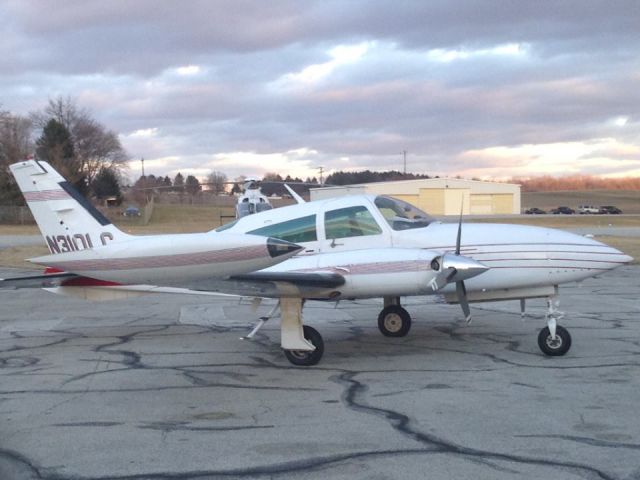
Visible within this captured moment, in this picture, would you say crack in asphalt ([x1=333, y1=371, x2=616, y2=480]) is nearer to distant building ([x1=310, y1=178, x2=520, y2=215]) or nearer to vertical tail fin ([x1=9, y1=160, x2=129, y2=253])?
vertical tail fin ([x1=9, y1=160, x2=129, y2=253])

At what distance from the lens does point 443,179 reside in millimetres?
79000

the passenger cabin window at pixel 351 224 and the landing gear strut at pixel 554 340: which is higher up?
the passenger cabin window at pixel 351 224

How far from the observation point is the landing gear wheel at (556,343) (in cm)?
1001

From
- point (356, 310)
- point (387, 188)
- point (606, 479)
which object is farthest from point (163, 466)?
point (387, 188)

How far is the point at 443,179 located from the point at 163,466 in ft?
246

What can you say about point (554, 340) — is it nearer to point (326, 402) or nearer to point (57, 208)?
point (326, 402)

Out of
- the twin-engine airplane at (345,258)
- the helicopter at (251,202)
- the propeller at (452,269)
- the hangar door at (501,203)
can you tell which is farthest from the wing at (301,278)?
the hangar door at (501,203)

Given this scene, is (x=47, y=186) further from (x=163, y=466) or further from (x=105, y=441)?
(x=163, y=466)

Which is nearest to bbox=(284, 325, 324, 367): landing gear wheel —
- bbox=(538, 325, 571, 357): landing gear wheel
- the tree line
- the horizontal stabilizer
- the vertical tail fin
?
the vertical tail fin

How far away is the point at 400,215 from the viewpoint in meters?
11.0

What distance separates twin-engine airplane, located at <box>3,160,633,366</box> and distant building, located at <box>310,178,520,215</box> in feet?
188

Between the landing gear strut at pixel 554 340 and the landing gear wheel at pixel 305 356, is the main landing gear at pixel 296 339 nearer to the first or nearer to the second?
the landing gear wheel at pixel 305 356

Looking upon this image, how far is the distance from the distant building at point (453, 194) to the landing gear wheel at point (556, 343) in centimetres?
5791

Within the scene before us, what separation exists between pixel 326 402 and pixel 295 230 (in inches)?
137
